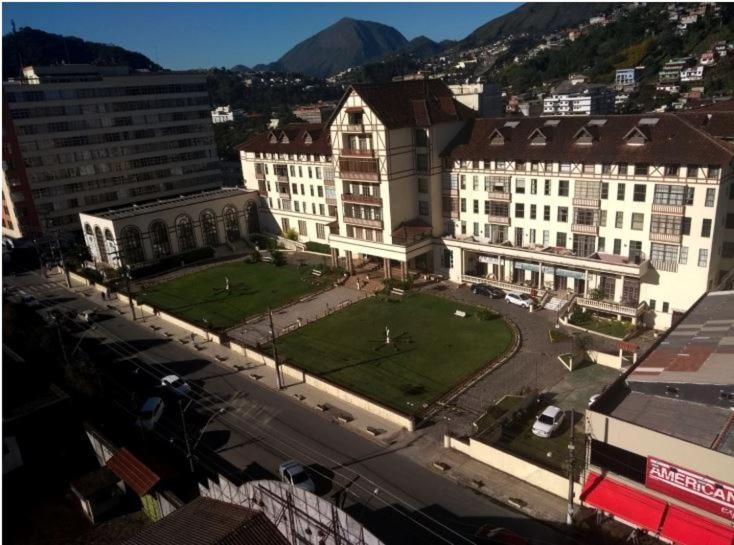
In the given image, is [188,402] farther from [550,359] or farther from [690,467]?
[690,467]

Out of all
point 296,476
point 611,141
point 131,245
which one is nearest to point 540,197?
point 611,141

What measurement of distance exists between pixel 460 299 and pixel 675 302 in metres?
19.1

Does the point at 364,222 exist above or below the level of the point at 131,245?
above

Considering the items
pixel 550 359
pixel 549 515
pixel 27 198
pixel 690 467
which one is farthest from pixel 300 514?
pixel 27 198

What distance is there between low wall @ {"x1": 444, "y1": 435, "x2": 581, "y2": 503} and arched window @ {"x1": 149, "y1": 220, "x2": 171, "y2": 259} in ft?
180

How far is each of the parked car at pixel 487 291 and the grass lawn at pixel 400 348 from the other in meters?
3.48

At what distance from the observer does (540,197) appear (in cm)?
5244

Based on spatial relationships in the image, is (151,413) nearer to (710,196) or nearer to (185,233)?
(185,233)

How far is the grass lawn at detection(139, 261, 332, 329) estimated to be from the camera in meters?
56.0

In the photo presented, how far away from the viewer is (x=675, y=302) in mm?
45500

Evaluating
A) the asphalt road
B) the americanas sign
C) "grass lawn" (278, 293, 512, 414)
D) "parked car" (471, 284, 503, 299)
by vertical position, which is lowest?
the asphalt road

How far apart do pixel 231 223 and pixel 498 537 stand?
65.1 m

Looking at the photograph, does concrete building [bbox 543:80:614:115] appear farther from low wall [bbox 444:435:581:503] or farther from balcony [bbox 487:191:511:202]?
low wall [bbox 444:435:581:503]

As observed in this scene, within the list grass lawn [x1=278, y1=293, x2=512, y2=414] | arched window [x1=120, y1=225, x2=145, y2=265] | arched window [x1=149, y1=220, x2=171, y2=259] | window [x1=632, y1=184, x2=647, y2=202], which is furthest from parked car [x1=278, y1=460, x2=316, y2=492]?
arched window [x1=149, y1=220, x2=171, y2=259]
